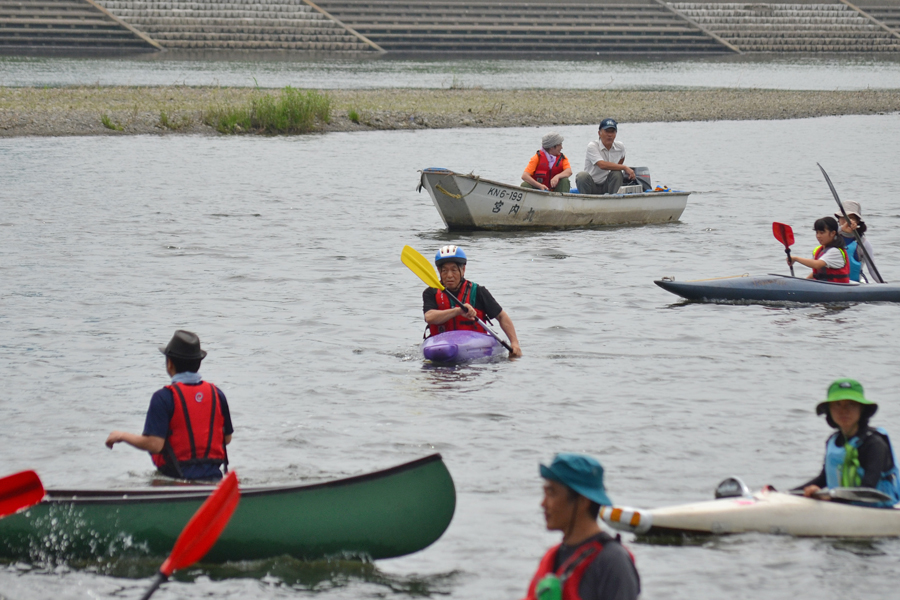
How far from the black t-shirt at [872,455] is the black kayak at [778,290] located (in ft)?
22.3

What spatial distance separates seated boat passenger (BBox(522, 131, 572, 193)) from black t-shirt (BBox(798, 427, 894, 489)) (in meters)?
11.5

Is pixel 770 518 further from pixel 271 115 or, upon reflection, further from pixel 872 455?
pixel 271 115

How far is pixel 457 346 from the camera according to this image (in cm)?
1009

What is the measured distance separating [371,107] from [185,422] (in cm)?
3094

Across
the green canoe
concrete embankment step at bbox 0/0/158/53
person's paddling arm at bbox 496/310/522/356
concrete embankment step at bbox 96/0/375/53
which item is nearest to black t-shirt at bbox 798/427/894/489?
the green canoe

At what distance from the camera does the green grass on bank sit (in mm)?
31969

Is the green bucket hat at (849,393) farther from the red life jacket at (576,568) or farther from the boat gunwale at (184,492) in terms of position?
the red life jacket at (576,568)

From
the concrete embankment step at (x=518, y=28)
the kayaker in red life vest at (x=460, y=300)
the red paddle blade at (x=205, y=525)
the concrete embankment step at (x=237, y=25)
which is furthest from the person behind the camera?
the concrete embankment step at (x=518, y=28)

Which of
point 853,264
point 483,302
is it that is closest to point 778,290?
point 853,264

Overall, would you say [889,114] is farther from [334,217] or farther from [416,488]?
[416,488]

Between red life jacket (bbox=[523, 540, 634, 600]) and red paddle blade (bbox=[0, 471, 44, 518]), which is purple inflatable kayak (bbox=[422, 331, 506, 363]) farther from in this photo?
red life jacket (bbox=[523, 540, 634, 600])

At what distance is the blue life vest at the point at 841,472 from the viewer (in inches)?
246

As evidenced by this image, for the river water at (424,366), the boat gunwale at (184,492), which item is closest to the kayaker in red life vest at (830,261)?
the river water at (424,366)

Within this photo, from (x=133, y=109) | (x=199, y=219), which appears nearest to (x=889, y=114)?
(x=133, y=109)
